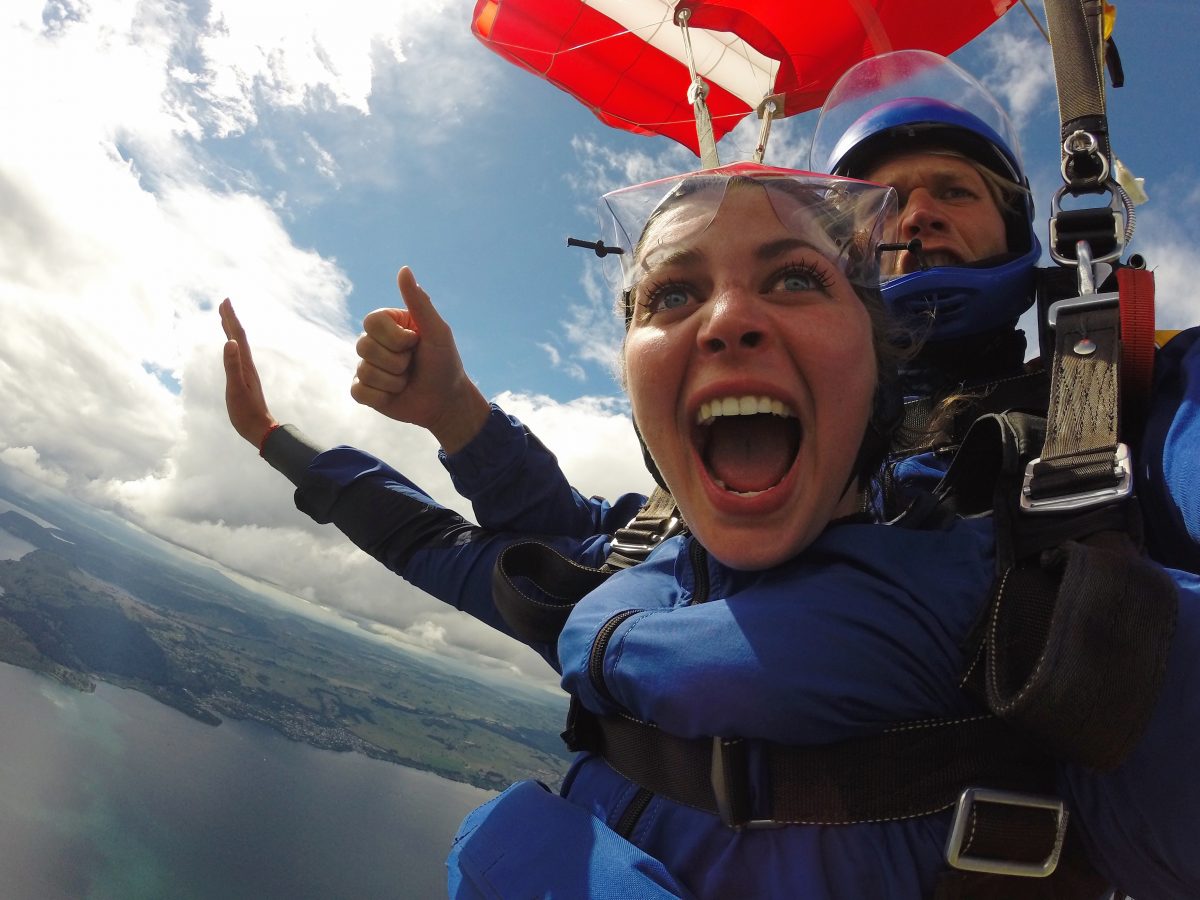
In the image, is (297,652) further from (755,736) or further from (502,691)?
(755,736)

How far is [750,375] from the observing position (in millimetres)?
984

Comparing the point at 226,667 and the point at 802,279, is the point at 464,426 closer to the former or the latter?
the point at 802,279

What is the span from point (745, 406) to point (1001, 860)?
69cm

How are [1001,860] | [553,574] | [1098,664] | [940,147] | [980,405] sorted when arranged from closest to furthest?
1. [1098,664]
2. [1001,860]
3. [980,405]
4. [553,574]
5. [940,147]

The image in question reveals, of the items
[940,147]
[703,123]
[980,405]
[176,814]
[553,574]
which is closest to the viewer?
[980,405]

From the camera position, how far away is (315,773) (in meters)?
79.8

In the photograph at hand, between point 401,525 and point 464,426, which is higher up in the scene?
point 464,426

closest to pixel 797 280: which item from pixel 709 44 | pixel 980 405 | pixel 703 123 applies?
pixel 980 405

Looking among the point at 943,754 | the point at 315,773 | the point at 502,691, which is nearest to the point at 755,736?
the point at 943,754

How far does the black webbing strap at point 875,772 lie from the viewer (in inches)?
31.4

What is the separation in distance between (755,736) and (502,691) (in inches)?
8155

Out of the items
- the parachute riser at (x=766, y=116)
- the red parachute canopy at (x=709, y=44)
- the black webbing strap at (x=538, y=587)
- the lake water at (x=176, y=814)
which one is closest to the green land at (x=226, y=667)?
the lake water at (x=176, y=814)

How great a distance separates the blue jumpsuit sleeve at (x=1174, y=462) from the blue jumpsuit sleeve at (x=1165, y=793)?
0.12 metres

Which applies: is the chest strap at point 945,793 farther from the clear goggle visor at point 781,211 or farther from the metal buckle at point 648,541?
the clear goggle visor at point 781,211
